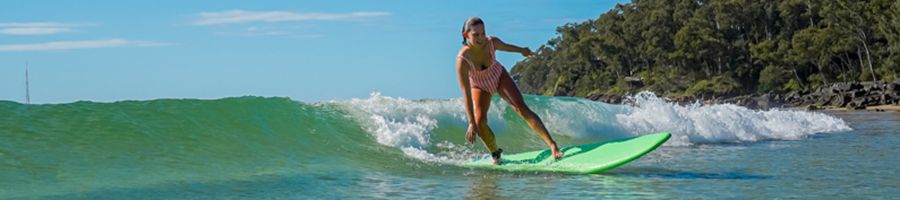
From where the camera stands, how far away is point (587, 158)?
9164 mm

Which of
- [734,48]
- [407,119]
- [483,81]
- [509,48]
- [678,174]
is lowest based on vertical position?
[678,174]

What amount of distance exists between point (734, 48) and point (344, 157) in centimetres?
7175

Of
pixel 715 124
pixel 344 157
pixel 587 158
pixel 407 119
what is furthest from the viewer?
pixel 715 124

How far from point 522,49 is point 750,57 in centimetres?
7078

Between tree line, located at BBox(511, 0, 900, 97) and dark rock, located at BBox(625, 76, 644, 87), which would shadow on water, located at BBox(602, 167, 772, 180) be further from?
dark rock, located at BBox(625, 76, 644, 87)

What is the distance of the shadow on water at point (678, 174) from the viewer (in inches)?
344

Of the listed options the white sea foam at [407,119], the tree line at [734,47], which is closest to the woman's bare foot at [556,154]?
the white sea foam at [407,119]

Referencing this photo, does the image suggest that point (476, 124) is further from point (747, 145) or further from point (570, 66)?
point (570, 66)

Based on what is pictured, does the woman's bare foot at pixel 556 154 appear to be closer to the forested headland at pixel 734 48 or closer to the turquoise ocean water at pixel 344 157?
the turquoise ocean water at pixel 344 157

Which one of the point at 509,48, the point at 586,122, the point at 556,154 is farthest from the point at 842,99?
the point at 556,154

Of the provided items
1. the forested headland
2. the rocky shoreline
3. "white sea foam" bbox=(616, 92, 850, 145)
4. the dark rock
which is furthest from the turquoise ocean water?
the dark rock

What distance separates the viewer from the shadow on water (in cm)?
873

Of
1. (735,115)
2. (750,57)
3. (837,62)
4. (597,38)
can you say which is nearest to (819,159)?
(735,115)

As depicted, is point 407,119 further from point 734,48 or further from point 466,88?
point 734,48
